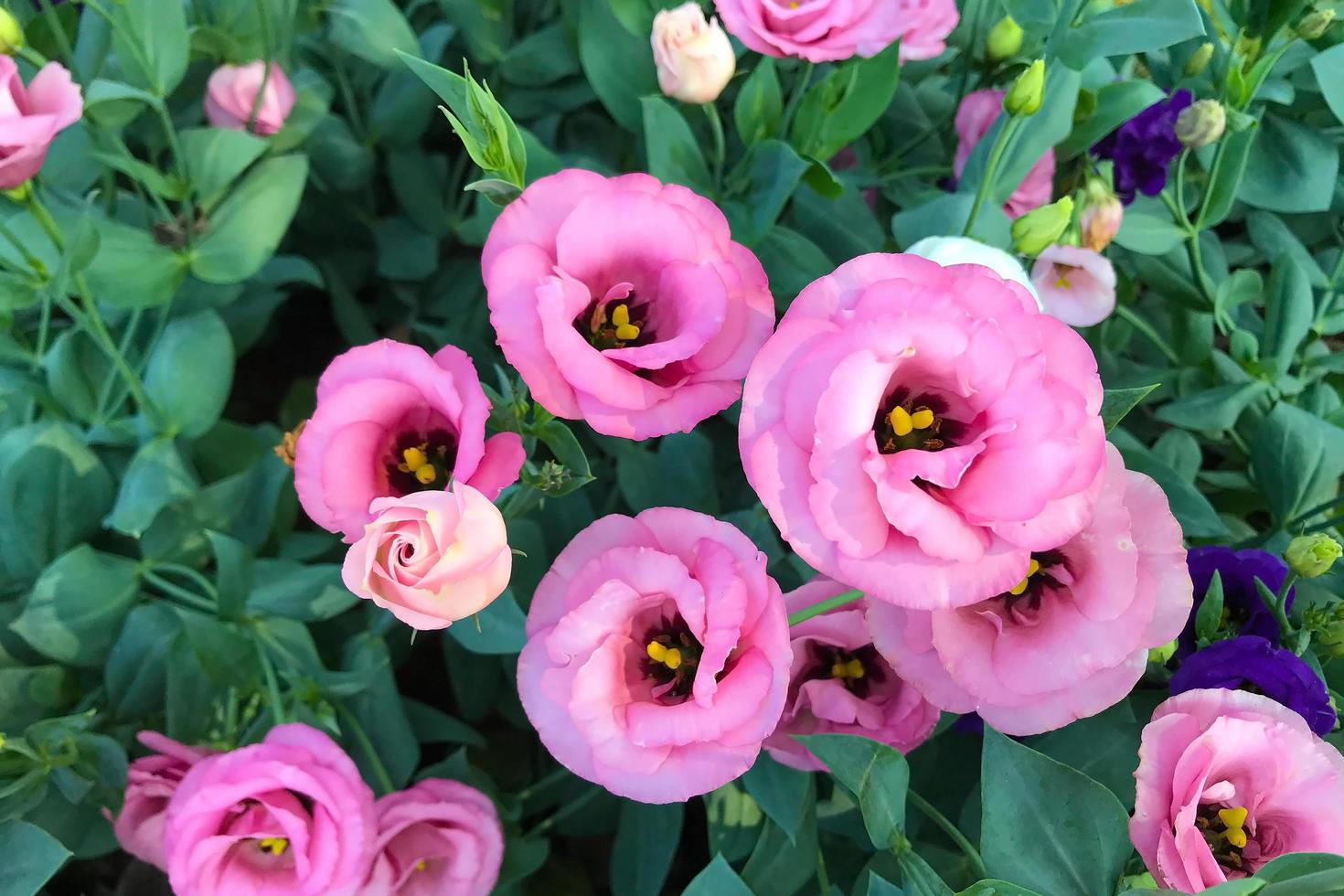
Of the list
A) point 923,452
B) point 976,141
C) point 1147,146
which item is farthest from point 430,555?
point 1147,146

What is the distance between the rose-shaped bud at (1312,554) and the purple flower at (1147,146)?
1.23ft

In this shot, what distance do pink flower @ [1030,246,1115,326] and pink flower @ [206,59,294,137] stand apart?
2.49 feet

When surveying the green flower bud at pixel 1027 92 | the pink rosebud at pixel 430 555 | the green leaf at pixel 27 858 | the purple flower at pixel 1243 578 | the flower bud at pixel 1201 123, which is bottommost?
the green leaf at pixel 27 858

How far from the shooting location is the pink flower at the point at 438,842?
666 mm

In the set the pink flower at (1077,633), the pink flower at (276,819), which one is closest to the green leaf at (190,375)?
the pink flower at (276,819)

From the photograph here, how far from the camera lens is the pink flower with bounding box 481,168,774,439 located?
48cm

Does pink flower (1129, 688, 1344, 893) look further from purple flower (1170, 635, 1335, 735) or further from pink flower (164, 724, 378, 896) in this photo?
pink flower (164, 724, 378, 896)

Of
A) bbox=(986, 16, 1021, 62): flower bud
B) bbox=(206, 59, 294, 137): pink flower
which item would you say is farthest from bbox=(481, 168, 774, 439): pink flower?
bbox=(206, 59, 294, 137): pink flower

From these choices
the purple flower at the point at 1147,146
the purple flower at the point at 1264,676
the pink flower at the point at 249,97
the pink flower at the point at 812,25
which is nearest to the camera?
the purple flower at the point at 1264,676

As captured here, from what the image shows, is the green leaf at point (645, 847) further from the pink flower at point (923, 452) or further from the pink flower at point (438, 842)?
the pink flower at point (923, 452)

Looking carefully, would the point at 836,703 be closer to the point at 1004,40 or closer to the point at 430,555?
the point at 430,555

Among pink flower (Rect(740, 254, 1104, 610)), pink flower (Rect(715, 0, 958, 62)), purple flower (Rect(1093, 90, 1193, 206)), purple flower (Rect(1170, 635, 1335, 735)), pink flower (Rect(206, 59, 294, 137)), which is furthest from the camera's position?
pink flower (Rect(206, 59, 294, 137))

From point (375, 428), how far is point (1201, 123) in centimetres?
68

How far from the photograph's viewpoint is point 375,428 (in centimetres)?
55
